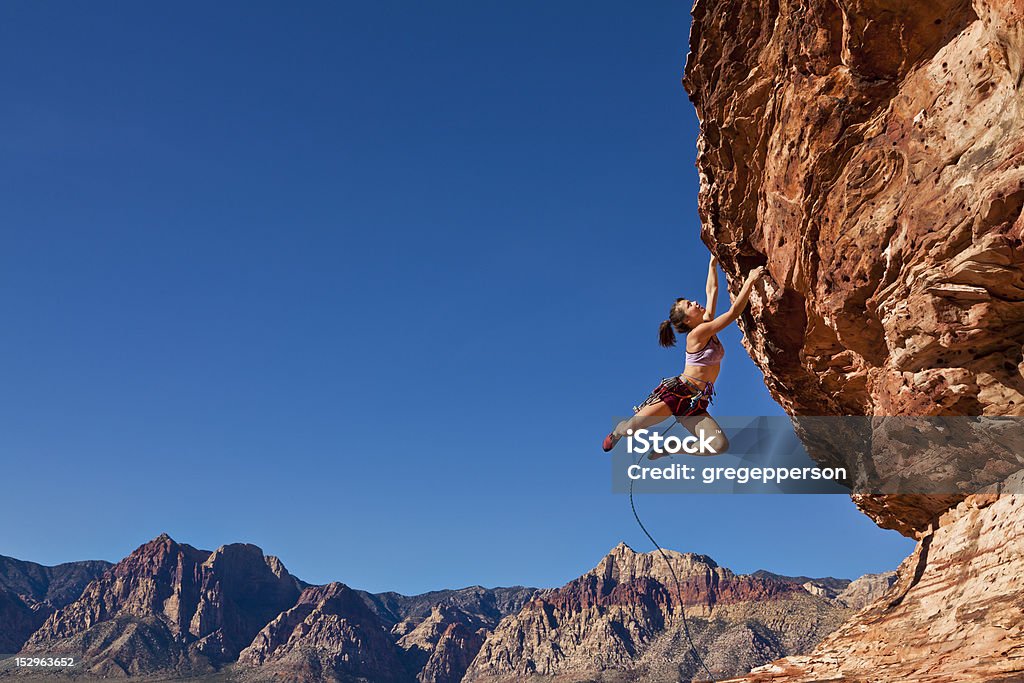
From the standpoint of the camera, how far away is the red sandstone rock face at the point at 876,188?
11.1 meters

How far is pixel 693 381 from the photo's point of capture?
40.9 feet

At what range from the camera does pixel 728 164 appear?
15.4 meters

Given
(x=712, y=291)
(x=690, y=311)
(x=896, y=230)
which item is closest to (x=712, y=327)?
(x=690, y=311)

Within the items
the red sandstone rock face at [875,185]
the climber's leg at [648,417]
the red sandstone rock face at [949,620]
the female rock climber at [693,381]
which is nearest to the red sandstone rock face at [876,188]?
the red sandstone rock face at [875,185]

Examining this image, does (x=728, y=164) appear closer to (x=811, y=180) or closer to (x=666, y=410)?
(x=811, y=180)

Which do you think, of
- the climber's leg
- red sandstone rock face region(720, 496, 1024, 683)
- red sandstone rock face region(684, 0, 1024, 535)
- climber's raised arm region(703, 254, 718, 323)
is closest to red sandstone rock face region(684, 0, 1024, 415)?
red sandstone rock face region(684, 0, 1024, 535)

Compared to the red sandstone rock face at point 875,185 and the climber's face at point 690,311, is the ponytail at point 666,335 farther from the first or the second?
the red sandstone rock face at point 875,185

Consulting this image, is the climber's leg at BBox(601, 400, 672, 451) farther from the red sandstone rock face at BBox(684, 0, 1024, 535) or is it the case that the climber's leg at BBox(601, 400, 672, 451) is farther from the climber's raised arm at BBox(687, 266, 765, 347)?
the red sandstone rock face at BBox(684, 0, 1024, 535)

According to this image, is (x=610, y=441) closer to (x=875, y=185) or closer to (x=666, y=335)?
(x=666, y=335)

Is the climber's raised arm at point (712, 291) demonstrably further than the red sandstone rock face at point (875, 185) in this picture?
Yes

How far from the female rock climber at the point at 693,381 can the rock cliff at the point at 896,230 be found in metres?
2.54

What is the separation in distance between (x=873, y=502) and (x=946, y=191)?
7.65 meters

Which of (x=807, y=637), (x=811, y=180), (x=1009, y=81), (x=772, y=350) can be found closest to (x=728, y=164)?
(x=811, y=180)

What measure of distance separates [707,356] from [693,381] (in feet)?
1.43
